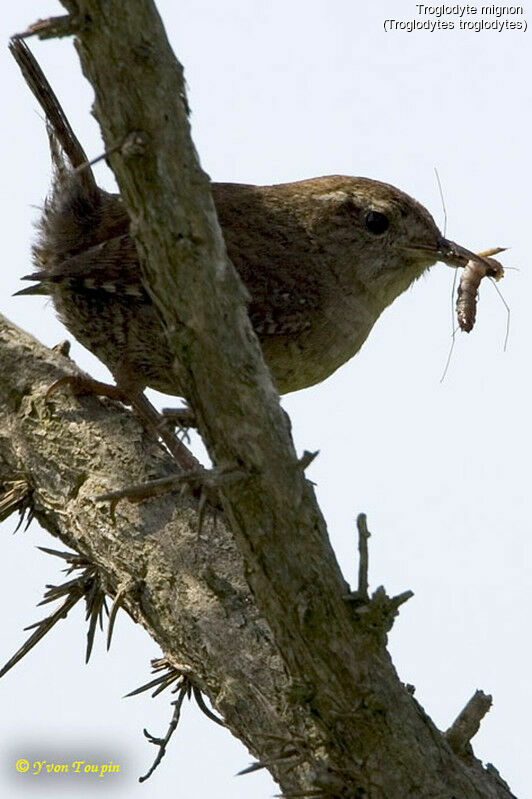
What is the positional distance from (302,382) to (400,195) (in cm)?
112

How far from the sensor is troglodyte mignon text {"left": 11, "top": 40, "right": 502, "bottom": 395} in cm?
458

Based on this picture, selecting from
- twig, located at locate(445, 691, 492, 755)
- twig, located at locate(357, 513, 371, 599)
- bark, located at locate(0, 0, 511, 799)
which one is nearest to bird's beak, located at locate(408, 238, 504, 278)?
bark, located at locate(0, 0, 511, 799)

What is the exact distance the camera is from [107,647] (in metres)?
3.58

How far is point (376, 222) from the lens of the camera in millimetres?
5395

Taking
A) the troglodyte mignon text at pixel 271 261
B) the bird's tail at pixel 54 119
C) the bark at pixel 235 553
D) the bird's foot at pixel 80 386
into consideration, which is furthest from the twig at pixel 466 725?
the bird's tail at pixel 54 119

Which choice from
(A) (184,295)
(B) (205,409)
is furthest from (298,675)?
(A) (184,295)

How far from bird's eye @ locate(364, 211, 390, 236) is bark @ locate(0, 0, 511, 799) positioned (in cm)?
227

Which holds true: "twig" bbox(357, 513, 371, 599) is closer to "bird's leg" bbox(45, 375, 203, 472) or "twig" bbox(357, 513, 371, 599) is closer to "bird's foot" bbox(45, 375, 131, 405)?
"bird's leg" bbox(45, 375, 203, 472)

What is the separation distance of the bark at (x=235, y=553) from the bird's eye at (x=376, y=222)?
2267mm

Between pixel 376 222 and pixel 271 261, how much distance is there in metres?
0.73

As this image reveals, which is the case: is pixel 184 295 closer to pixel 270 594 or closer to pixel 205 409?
pixel 205 409

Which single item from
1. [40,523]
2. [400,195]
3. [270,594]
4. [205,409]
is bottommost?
[270,594]

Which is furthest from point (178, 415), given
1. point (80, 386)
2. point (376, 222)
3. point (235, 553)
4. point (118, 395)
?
point (376, 222)

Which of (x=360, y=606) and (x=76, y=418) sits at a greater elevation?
(x=76, y=418)
